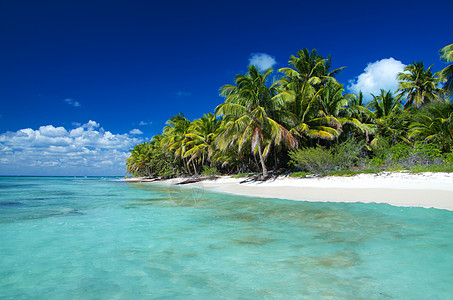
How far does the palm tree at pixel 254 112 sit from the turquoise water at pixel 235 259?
479 inches

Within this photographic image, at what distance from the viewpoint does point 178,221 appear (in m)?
6.38

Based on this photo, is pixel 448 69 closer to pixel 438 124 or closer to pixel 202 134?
pixel 438 124

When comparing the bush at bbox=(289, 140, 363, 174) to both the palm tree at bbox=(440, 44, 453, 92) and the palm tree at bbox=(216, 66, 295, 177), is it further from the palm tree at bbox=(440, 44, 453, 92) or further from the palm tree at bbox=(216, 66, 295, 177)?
the palm tree at bbox=(440, 44, 453, 92)

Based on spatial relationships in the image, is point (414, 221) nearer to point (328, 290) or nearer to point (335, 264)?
point (335, 264)

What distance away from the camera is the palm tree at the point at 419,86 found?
24469 millimetres

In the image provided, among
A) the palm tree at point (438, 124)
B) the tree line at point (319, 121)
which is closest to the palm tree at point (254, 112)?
the tree line at point (319, 121)

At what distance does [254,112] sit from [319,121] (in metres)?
5.94

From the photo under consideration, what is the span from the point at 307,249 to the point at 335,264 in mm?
671

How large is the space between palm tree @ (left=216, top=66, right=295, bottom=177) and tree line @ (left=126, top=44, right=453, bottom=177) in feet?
0.23

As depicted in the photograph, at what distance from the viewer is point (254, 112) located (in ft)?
58.3

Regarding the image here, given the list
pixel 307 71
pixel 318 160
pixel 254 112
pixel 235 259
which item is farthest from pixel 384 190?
pixel 307 71

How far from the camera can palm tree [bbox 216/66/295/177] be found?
1772 centimetres

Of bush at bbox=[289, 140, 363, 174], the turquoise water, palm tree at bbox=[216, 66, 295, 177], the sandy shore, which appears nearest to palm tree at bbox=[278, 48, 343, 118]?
palm tree at bbox=[216, 66, 295, 177]

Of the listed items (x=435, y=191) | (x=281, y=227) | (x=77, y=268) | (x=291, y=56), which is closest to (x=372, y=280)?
(x=281, y=227)
